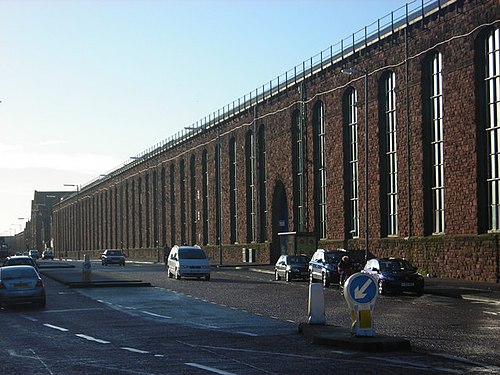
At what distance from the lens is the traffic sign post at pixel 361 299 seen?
15.9 m

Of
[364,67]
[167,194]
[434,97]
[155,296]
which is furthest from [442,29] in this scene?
[167,194]

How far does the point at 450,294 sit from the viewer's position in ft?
109

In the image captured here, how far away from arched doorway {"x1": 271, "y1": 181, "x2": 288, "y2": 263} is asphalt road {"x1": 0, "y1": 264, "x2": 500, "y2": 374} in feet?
132

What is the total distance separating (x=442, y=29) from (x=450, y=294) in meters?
18.2

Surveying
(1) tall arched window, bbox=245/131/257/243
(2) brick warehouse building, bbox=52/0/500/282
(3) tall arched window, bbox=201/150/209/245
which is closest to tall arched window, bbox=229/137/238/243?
(2) brick warehouse building, bbox=52/0/500/282

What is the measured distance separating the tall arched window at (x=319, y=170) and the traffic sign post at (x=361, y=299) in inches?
1891

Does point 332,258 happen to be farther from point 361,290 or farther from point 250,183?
point 250,183

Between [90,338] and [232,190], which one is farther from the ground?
[232,190]

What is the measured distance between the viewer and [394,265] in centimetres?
3553

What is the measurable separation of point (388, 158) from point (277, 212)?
2106 cm

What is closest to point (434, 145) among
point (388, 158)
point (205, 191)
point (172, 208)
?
point (388, 158)

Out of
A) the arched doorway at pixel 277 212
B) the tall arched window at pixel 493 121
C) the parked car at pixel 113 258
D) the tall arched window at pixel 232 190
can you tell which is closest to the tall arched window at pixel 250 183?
the tall arched window at pixel 232 190

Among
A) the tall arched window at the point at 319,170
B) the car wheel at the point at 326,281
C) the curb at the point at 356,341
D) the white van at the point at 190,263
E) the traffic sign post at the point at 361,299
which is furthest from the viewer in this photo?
the tall arched window at the point at 319,170

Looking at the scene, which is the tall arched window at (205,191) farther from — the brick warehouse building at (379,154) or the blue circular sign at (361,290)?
the blue circular sign at (361,290)
